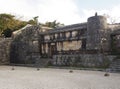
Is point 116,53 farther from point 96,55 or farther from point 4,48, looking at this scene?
point 4,48

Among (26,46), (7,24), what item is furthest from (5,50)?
(7,24)

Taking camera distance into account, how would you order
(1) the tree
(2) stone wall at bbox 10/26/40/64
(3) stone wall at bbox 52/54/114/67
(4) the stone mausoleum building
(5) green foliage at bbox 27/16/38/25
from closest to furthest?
(3) stone wall at bbox 52/54/114/67
(4) the stone mausoleum building
(2) stone wall at bbox 10/26/40/64
(1) the tree
(5) green foliage at bbox 27/16/38/25

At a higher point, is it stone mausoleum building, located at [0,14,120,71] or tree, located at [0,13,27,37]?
tree, located at [0,13,27,37]

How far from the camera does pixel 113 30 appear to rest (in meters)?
22.8

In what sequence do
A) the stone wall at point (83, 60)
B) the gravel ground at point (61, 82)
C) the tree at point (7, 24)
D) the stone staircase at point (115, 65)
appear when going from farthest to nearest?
the tree at point (7, 24)
the stone wall at point (83, 60)
the stone staircase at point (115, 65)
the gravel ground at point (61, 82)

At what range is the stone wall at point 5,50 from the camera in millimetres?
31141

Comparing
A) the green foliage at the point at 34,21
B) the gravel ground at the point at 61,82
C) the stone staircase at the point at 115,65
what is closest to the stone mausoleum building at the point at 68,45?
the stone staircase at the point at 115,65

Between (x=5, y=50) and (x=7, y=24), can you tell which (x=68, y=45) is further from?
(x=7, y=24)

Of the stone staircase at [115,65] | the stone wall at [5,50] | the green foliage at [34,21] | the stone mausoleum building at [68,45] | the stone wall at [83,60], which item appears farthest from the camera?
the green foliage at [34,21]

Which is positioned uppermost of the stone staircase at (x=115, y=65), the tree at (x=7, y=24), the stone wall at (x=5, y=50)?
the tree at (x=7, y=24)

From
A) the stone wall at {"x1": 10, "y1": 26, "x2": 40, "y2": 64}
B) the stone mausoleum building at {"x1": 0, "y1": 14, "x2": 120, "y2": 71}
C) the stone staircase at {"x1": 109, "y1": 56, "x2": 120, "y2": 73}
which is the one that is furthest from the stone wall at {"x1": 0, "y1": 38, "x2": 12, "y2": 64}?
the stone staircase at {"x1": 109, "y1": 56, "x2": 120, "y2": 73}

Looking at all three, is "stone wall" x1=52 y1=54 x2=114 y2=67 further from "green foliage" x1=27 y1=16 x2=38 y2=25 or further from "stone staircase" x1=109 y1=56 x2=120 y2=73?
"green foliage" x1=27 y1=16 x2=38 y2=25

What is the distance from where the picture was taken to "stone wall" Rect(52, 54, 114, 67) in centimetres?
2059

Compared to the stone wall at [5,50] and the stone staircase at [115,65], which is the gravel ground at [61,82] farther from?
the stone wall at [5,50]
